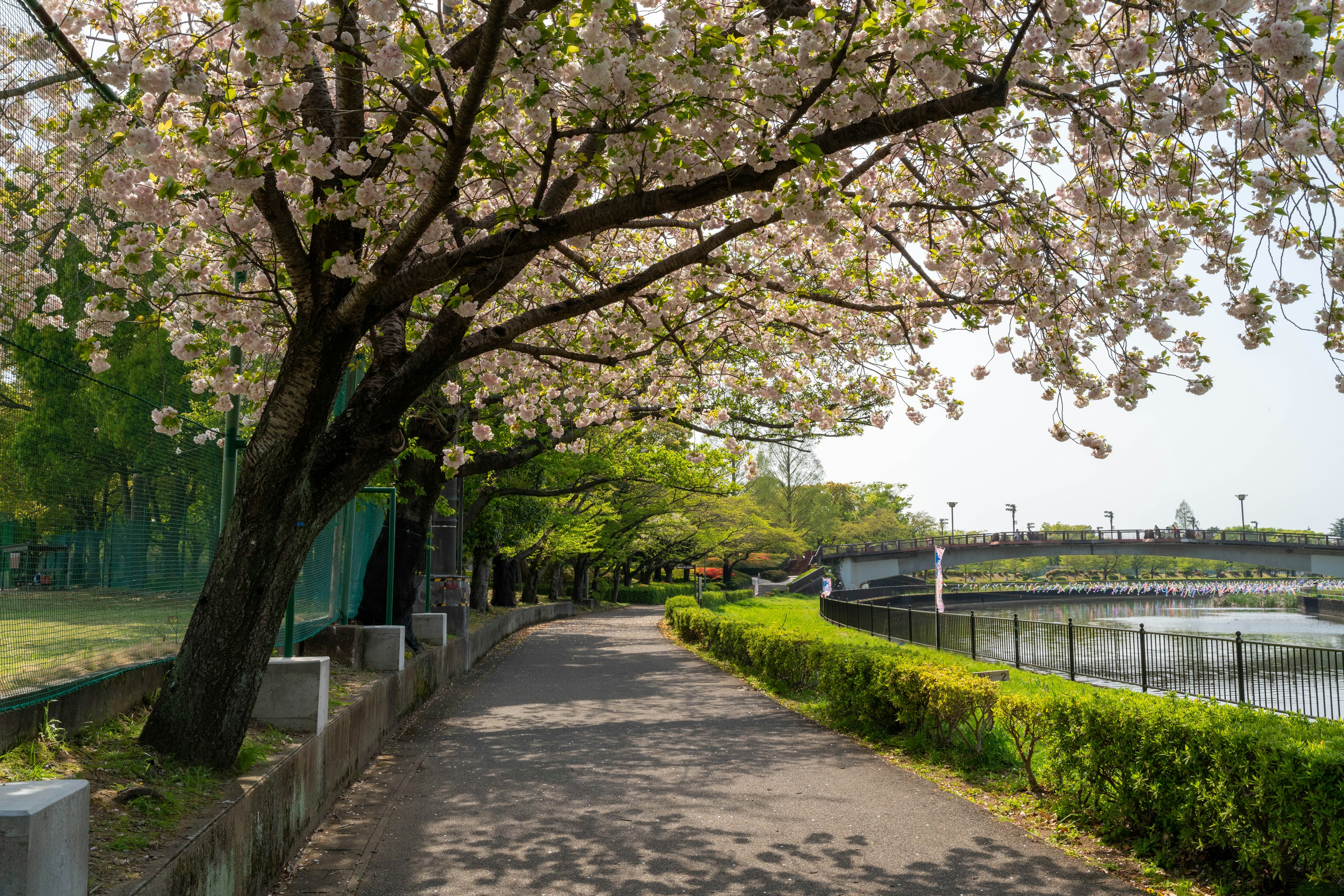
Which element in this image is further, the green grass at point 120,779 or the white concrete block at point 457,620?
the white concrete block at point 457,620

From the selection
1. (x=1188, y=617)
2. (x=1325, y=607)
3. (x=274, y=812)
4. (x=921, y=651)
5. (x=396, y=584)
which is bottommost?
(x=1188, y=617)

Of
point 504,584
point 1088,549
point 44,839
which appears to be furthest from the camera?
point 1088,549

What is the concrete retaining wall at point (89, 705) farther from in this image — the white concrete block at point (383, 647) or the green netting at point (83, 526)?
the white concrete block at point (383, 647)

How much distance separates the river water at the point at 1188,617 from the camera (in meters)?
34.3

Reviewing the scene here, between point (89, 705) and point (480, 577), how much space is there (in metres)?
21.4

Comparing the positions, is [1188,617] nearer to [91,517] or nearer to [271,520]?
[271,520]

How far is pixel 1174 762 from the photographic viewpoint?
5.80 m

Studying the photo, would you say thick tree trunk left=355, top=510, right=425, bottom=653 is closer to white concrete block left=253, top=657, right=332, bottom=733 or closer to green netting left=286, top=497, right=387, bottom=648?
green netting left=286, top=497, right=387, bottom=648

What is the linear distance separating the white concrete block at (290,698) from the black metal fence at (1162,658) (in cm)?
830

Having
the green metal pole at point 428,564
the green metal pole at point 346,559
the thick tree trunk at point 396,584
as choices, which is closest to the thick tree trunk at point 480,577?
the green metal pole at point 428,564

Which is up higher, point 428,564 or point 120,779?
point 428,564

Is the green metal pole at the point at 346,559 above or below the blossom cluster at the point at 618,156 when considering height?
below

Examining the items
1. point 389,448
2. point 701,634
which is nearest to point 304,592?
point 389,448

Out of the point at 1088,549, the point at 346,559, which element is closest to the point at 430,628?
the point at 346,559
